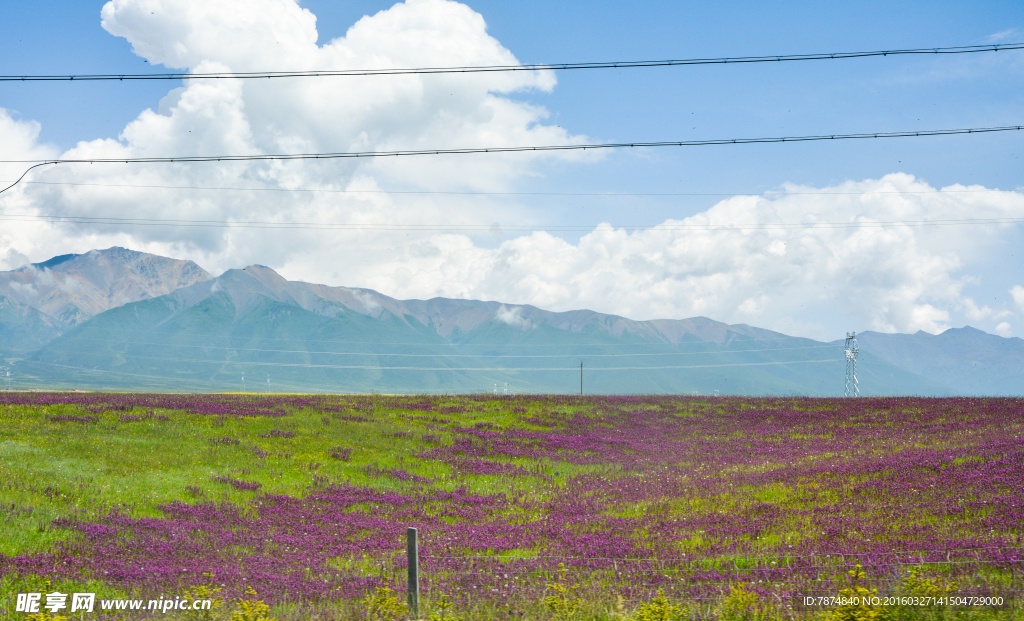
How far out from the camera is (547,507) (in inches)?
1025

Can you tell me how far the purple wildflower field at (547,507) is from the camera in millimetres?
14422

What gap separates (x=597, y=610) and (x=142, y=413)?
36600 millimetres

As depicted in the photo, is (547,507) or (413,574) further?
(547,507)

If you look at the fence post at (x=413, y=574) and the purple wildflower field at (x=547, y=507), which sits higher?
the fence post at (x=413, y=574)

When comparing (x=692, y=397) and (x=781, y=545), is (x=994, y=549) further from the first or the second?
(x=692, y=397)

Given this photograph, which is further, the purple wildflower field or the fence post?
the purple wildflower field

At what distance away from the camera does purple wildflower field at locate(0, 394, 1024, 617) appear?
14422mm

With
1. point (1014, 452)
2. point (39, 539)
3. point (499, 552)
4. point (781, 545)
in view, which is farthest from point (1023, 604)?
point (39, 539)

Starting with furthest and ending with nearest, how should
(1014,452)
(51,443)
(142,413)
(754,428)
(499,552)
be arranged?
(754,428), (142,413), (51,443), (1014,452), (499,552)

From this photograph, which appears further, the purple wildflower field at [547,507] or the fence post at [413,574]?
the purple wildflower field at [547,507]

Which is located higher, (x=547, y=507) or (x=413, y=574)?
(x=413, y=574)

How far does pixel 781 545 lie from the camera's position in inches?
663

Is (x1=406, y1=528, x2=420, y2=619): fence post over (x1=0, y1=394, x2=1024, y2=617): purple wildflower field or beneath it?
over

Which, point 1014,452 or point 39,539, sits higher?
point 1014,452
